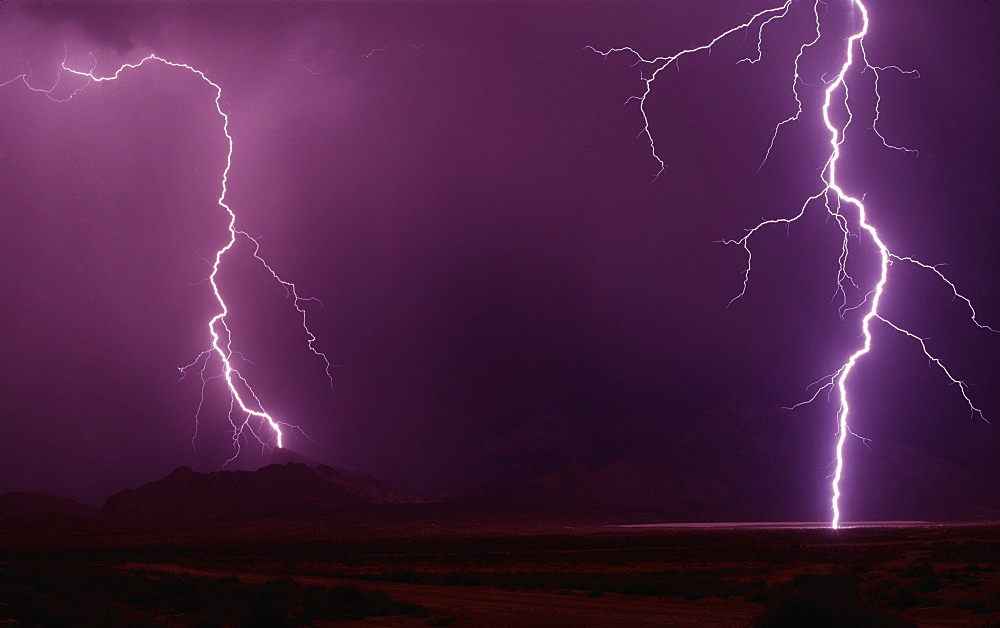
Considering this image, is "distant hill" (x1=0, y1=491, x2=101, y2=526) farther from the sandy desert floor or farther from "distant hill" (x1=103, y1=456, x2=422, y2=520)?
the sandy desert floor

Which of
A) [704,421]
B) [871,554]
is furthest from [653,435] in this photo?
[871,554]

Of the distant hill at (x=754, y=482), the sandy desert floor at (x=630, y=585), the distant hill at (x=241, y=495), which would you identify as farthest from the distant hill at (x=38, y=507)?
the sandy desert floor at (x=630, y=585)

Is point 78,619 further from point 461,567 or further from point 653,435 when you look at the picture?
point 653,435

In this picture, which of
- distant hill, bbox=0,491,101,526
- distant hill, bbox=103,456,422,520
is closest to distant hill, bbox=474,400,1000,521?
distant hill, bbox=103,456,422,520

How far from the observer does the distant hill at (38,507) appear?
11056cm

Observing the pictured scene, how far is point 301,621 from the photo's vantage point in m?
14.7

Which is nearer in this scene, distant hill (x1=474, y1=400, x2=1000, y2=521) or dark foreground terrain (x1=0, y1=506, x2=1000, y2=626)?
dark foreground terrain (x1=0, y1=506, x2=1000, y2=626)

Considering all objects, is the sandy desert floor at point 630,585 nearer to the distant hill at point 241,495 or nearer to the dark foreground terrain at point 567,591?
the dark foreground terrain at point 567,591

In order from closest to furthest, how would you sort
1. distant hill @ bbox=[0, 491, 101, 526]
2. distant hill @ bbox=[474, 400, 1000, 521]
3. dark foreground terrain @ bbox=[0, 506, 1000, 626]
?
dark foreground terrain @ bbox=[0, 506, 1000, 626] → distant hill @ bbox=[0, 491, 101, 526] → distant hill @ bbox=[474, 400, 1000, 521]

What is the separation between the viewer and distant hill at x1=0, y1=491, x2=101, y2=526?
363 ft

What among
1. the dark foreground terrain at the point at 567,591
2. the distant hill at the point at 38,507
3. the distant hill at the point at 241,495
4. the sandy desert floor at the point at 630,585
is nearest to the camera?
the dark foreground terrain at the point at 567,591

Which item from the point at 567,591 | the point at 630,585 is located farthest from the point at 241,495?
the point at 630,585

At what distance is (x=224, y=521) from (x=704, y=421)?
4052 inches

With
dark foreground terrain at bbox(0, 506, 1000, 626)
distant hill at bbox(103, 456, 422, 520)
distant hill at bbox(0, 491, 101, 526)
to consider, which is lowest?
distant hill at bbox(0, 491, 101, 526)
